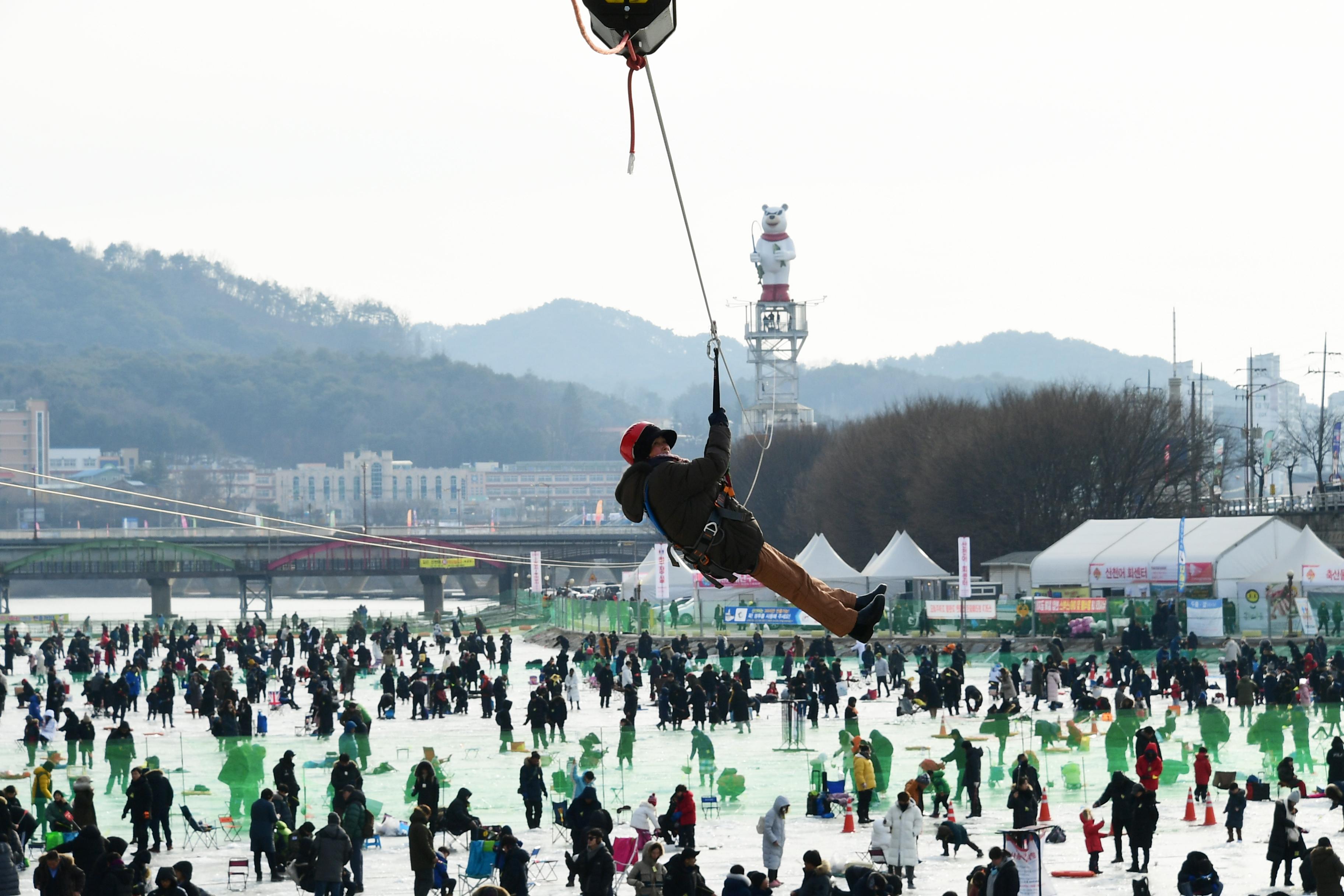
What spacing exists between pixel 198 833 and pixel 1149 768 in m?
11.1

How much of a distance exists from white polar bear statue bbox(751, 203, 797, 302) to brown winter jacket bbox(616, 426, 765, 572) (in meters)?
105

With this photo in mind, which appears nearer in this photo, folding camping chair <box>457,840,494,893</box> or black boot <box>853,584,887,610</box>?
black boot <box>853,584,887,610</box>

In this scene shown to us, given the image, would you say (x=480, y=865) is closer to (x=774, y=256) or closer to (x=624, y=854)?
(x=624, y=854)

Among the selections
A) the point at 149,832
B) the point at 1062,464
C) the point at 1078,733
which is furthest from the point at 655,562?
the point at 149,832

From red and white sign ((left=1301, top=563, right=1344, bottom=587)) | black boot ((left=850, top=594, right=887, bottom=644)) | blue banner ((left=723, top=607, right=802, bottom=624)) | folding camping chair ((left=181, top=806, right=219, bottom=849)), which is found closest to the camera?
black boot ((left=850, top=594, right=887, bottom=644))

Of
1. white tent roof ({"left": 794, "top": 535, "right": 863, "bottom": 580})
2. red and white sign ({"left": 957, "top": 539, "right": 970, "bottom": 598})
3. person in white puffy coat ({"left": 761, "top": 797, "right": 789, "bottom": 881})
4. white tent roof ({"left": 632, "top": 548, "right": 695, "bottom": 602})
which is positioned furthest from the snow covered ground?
white tent roof ({"left": 632, "top": 548, "right": 695, "bottom": 602})

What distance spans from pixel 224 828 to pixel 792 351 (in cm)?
9762

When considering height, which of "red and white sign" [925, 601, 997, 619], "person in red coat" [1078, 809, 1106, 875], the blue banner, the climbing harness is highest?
the climbing harness

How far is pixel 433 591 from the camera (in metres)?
100

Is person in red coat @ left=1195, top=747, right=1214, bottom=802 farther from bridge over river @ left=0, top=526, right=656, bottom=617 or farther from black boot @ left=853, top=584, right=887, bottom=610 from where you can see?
bridge over river @ left=0, top=526, right=656, bottom=617

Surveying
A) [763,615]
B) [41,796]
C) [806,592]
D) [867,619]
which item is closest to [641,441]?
[806,592]

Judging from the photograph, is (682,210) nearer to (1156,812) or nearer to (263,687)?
(1156,812)

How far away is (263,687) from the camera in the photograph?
1438 inches

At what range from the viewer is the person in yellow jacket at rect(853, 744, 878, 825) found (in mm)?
20922
